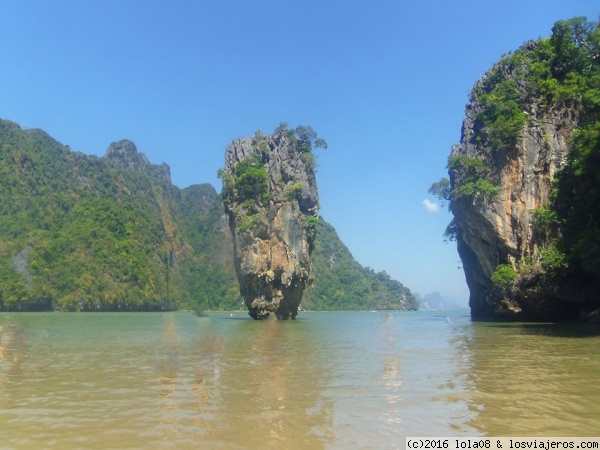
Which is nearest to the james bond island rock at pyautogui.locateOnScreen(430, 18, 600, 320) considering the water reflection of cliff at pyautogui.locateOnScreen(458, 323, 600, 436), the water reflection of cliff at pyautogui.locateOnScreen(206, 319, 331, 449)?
the water reflection of cliff at pyautogui.locateOnScreen(458, 323, 600, 436)

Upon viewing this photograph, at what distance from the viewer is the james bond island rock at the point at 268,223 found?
130ft

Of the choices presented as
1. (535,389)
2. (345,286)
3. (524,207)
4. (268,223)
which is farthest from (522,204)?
(345,286)

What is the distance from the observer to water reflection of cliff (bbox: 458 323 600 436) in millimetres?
5883

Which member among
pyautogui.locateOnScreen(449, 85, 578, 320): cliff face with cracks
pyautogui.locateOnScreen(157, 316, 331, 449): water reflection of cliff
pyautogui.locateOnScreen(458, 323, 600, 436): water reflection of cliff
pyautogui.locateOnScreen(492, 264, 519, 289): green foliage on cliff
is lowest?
pyautogui.locateOnScreen(157, 316, 331, 449): water reflection of cliff

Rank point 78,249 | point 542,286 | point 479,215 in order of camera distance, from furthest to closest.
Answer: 1. point 78,249
2. point 479,215
3. point 542,286

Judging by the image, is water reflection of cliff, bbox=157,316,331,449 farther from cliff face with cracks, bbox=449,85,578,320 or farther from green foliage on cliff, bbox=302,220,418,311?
green foliage on cliff, bbox=302,220,418,311

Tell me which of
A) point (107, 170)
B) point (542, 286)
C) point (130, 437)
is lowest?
point (130, 437)

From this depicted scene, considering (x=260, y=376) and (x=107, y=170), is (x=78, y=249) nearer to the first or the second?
(x=107, y=170)

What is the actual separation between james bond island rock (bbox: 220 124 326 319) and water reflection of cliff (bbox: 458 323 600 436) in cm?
2653

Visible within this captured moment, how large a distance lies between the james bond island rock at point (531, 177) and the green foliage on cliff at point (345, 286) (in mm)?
90330

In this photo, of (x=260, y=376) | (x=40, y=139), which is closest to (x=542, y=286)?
(x=260, y=376)

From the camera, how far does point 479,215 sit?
29.5 metres

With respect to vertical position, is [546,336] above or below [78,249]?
below

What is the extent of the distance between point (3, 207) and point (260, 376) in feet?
324
